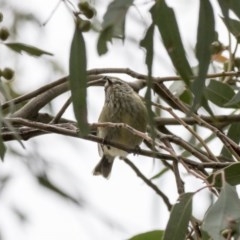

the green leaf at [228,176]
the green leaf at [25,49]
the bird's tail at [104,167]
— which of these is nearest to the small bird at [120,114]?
the bird's tail at [104,167]

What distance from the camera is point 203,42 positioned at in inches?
68.0

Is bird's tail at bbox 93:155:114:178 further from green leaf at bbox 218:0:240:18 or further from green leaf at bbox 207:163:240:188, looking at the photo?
green leaf at bbox 218:0:240:18

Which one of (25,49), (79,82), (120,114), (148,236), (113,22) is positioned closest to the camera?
(113,22)

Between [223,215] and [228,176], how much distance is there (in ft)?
0.51

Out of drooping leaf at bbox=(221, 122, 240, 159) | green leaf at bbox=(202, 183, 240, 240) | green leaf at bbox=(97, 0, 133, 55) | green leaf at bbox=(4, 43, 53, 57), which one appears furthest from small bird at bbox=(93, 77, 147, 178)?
green leaf at bbox=(97, 0, 133, 55)

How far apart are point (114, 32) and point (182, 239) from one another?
1.87ft

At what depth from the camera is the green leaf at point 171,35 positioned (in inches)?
69.9

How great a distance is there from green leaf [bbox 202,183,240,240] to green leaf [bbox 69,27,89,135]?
34 cm

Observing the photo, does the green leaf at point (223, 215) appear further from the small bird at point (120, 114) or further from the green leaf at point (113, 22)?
→ the small bird at point (120, 114)

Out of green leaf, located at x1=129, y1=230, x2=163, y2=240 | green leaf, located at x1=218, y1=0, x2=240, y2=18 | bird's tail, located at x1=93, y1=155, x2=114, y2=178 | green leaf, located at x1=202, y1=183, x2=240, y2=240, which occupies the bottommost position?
green leaf, located at x1=202, y1=183, x2=240, y2=240

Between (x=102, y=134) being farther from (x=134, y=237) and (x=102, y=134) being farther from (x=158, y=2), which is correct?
(x=158, y=2)

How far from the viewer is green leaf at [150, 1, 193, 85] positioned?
1.78 m

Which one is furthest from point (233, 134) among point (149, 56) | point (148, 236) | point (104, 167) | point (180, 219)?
point (104, 167)

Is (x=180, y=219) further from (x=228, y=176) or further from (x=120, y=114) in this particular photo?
(x=120, y=114)
